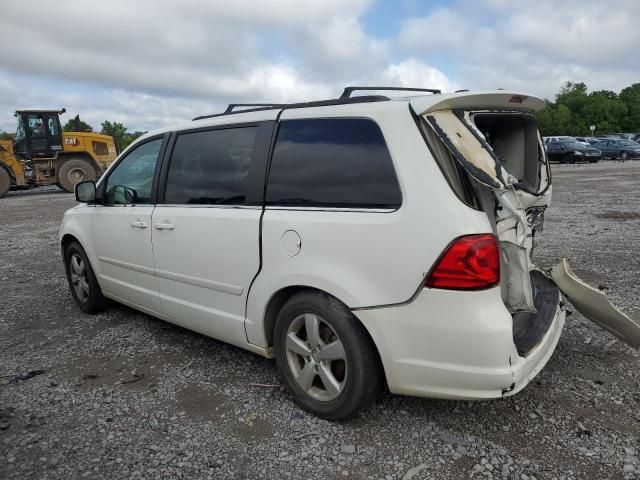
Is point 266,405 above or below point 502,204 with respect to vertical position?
below

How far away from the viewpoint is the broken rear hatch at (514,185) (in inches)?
96.3

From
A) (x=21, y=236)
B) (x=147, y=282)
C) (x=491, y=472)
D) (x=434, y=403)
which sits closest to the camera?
(x=491, y=472)

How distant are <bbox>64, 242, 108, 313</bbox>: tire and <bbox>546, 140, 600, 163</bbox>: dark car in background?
29331 millimetres

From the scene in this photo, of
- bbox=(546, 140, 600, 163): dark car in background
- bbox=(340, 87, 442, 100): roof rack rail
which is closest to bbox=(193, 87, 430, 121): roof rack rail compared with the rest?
bbox=(340, 87, 442, 100): roof rack rail

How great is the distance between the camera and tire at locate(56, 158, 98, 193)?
19.6 m

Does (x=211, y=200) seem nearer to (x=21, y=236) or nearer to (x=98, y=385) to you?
(x=98, y=385)

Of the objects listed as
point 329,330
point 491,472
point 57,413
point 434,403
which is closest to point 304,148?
point 329,330

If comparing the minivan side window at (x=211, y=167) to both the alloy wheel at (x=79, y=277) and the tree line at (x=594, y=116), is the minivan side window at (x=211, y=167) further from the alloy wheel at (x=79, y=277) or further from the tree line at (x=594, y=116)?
the tree line at (x=594, y=116)

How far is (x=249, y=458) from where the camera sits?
8.45ft

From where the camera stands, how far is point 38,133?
19156 millimetres

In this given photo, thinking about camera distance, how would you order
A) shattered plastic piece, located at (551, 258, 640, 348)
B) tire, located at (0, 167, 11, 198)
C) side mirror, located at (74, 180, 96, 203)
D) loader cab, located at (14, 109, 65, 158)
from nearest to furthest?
shattered plastic piece, located at (551, 258, 640, 348)
side mirror, located at (74, 180, 96, 203)
tire, located at (0, 167, 11, 198)
loader cab, located at (14, 109, 65, 158)

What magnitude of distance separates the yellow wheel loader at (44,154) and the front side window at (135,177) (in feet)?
55.2

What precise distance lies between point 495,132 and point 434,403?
179 cm

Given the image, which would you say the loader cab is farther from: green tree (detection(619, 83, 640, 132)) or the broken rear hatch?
green tree (detection(619, 83, 640, 132))
